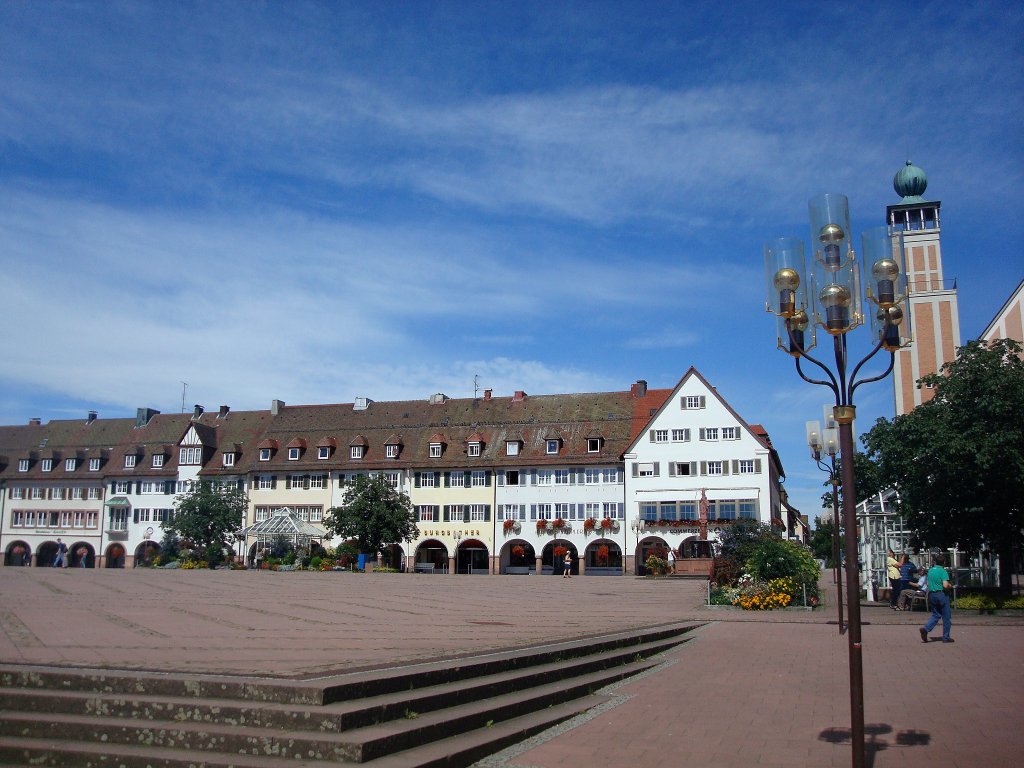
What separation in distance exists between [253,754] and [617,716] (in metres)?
4.56

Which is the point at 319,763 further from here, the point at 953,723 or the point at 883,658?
the point at 883,658

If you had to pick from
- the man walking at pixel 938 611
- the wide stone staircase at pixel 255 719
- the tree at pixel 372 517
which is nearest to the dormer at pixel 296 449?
the tree at pixel 372 517

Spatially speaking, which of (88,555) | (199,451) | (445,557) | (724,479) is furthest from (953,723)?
(88,555)

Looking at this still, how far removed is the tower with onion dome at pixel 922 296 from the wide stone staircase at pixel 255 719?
6191cm

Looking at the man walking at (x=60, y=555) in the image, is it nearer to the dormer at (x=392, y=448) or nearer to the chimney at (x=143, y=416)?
the chimney at (x=143, y=416)

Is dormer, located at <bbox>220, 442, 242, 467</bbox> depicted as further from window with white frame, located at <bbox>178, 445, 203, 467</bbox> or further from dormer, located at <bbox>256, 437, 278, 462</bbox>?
dormer, located at <bbox>256, 437, 278, 462</bbox>

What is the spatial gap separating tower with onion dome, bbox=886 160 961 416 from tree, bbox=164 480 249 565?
49.4 metres

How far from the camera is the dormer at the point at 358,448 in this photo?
228 feet

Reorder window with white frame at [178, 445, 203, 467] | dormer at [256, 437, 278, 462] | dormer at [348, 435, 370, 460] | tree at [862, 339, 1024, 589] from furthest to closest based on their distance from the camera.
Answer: window with white frame at [178, 445, 203, 467] → dormer at [256, 437, 278, 462] → dormer at [348, 435, 370, 460] → tree at [862, 339, 1024, 589]

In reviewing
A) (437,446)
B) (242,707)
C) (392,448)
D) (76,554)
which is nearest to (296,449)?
(392,448)

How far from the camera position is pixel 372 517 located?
54.8 meters

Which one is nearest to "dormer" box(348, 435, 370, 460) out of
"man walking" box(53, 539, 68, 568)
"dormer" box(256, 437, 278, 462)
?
"dormer" box(256, 437, 278, 462)

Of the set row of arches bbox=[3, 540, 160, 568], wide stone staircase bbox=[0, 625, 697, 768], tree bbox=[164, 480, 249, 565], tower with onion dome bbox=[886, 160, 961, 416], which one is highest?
tower with onion dome bbox=[886, 160, 961, 416]

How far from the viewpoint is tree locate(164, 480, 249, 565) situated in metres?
61.5
